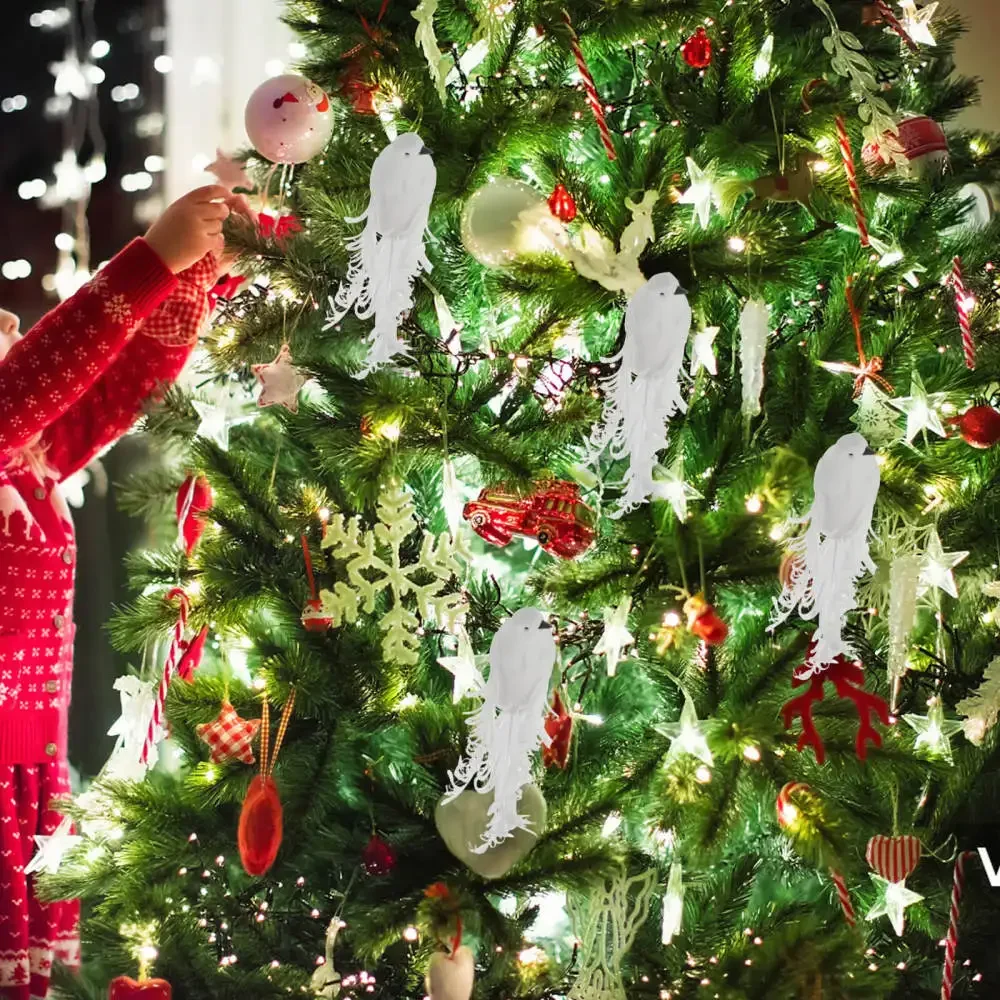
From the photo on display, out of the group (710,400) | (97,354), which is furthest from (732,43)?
(97,354)

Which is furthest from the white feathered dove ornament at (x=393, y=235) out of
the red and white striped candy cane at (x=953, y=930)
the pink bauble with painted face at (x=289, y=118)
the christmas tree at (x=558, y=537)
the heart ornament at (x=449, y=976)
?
the red and white striped candy cane at (x=953, y=930)

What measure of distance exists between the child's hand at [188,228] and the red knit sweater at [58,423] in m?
0.02

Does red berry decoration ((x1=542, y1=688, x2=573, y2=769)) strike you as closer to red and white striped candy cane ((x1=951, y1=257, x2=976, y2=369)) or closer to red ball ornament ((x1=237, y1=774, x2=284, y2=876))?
red ball ornament ((x1=237, y1=774, x2=284, y2=876))

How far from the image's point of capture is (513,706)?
81 cm

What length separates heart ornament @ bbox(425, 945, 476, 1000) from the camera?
0.93 meters

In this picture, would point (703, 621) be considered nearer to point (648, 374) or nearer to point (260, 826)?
point (648, 374)

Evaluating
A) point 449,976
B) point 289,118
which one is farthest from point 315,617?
point 289,118

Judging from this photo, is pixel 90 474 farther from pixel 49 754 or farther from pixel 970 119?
pixel 970 119

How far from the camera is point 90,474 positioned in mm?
1793

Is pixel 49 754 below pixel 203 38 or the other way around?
below

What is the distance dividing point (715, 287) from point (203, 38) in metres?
1.28

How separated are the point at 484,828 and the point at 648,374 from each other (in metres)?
0.41

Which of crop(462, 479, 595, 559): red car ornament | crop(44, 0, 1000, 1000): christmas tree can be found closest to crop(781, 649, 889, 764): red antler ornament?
crop(44, 0, 1000, 1000): christmas tree

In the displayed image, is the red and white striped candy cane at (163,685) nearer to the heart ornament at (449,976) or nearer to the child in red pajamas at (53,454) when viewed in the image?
the child in red pajamas at (53,454)
